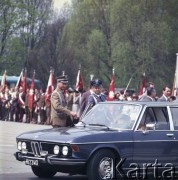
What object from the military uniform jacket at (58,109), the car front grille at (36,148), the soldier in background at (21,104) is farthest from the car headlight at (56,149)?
the soldier in background at (21,104)

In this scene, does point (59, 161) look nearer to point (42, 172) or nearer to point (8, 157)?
point (42, 172)

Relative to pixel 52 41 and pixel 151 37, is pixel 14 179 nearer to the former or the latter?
pixel 151 37

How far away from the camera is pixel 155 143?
1289 centimetres

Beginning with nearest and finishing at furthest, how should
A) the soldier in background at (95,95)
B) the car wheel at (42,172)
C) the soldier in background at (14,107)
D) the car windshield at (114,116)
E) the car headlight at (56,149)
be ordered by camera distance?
the car headlight at (56,149), the car windshield at (114,116), the car wheel at (42,172), the soldier in background at (95,95), the soldier in background at (14,107)

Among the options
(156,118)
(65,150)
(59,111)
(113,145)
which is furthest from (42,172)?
(156,118)

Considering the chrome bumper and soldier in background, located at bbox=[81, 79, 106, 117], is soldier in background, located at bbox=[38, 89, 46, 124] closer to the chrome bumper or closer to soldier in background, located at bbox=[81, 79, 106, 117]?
soldier in background, located at bbox=[81, 79, 106, 117]

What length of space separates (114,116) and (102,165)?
123 cm

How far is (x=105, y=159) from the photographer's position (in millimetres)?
12375

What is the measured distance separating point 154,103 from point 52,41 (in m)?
57.0

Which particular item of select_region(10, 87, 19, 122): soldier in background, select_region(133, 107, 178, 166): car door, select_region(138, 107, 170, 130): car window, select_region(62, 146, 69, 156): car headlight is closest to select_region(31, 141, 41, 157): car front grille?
select_region(62, 146, 69, 156): car headlight

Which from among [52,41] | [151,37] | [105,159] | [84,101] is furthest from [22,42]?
[105,159]

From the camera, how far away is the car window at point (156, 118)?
42.9 feet

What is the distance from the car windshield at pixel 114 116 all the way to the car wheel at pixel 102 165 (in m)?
0.71

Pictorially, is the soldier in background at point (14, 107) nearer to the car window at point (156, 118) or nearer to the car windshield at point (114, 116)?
the car windshield at point (114, 116)
